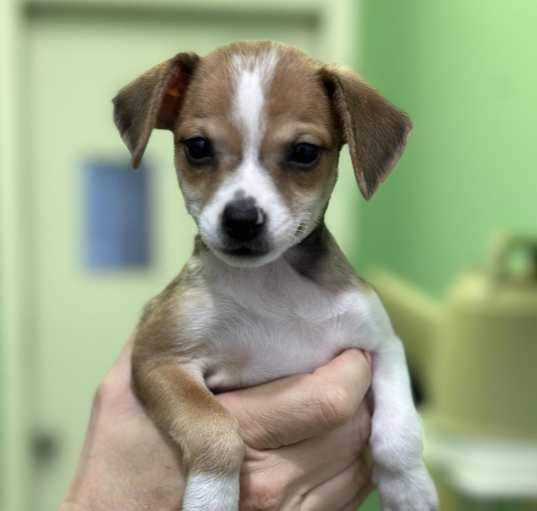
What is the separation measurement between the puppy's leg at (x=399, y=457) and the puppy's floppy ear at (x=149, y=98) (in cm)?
61

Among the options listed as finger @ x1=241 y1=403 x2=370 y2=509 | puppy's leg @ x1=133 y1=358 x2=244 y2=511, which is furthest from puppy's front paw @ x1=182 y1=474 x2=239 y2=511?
finger @ x1=241 y1=403 x2=370 y2=509

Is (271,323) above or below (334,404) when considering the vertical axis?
above

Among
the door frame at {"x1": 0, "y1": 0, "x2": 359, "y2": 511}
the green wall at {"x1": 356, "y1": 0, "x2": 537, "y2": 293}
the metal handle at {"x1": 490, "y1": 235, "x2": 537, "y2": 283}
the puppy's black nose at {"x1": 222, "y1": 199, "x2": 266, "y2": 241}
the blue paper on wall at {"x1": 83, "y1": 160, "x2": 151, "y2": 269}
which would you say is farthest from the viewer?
the blue paper on wall at {"x1": 83, "y1": 160, "x2": 151, "y2": 269}

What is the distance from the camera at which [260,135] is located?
1.24 metres

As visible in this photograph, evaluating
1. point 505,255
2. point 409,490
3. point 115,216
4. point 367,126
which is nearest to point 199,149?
point 367,126

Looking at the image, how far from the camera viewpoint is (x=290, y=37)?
13.6ft

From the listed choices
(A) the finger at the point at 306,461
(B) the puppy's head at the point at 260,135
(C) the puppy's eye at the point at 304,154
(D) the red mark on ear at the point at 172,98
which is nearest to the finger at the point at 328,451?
(A) the finger at the point at 306,461

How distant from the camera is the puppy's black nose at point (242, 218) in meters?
1.18

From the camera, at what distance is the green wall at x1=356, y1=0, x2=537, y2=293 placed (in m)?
2.46

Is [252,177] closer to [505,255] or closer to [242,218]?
[242,218]

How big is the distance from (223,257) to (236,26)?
10.0ft

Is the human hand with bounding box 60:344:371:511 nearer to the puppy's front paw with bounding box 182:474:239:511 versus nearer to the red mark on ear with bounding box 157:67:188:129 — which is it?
the puppy's front paw with bounding box 182:474:239:511

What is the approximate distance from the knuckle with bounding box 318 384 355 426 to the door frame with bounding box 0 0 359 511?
2793 millimetres

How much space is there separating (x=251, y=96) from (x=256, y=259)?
251mm
